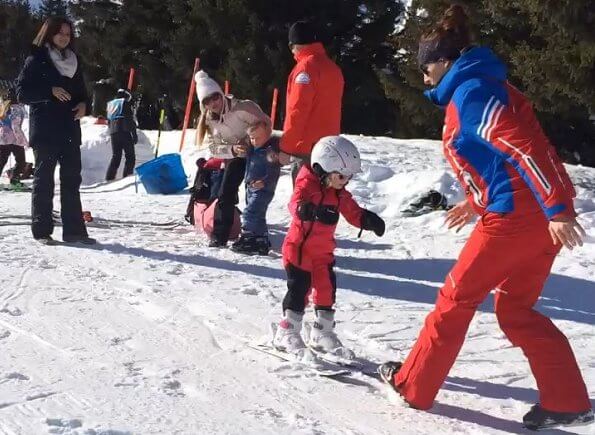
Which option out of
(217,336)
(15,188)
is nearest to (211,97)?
(217,336)

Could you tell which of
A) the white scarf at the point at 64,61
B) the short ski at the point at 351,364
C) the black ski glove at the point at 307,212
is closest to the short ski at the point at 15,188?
the white scarf at the point at 64,61

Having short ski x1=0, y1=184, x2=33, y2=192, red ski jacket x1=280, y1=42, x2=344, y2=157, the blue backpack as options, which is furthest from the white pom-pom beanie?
the blue backpack

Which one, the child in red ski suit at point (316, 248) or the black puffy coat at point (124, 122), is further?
the black puffy coat at point (124, 122)

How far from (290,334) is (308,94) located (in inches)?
93.5

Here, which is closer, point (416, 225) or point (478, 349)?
point (478, 349)

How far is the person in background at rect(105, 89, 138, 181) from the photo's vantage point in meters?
12.5

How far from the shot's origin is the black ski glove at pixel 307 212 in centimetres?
387

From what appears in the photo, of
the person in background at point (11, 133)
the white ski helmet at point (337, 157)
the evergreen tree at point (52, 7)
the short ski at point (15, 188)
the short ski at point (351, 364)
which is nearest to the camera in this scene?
the short ski at point (351, 364)

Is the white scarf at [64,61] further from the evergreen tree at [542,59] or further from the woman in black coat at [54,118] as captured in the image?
the evergreen tree at [542,59]

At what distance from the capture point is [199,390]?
3.38 m

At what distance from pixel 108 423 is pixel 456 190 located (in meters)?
6.52

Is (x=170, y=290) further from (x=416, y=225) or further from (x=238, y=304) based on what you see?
(x=416, y=225)

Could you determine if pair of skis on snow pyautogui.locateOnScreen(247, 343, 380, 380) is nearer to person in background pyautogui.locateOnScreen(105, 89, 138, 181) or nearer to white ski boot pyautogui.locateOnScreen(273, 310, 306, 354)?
white ski boot pyautogui.locateOnScreen(273, 310, 306, 354)

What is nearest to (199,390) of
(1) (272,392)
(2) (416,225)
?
(1) (272,392)
